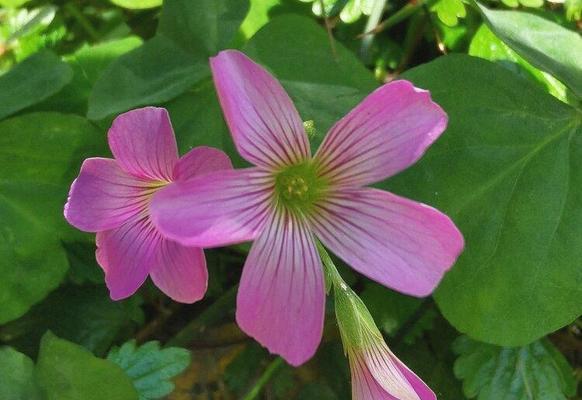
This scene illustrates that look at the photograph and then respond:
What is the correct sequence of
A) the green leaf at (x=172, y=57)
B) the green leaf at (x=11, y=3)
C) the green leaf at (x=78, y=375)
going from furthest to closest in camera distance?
the green leaf at (x=11, y=3) → the green leaf at (x=172, y=57) → the green leaf at (x=78, y=375)

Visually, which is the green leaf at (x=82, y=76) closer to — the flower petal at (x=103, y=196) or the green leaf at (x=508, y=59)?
the flower petal at (x=103, y=196)

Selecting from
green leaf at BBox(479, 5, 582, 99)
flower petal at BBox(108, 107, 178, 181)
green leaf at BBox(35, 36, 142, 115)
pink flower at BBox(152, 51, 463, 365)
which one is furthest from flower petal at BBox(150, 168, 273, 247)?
green leaf at BBox(35, 36, 142, 115)

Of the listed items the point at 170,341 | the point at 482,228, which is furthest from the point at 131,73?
the point at 482,228

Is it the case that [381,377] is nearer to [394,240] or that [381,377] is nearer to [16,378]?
[394,240]

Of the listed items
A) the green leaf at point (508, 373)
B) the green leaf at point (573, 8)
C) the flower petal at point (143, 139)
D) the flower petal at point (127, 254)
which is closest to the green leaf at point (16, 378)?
the flower petal at point (127, 254)

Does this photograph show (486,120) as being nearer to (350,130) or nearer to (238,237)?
(350,130)
